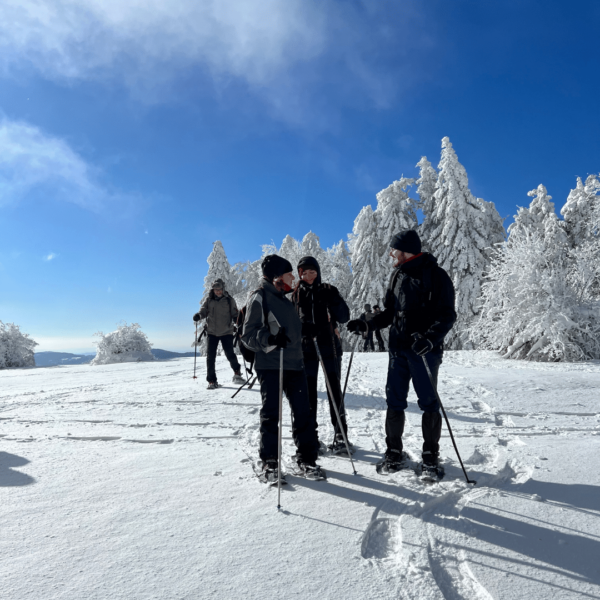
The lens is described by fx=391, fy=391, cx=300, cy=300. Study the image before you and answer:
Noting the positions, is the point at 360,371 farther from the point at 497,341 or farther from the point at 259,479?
the point at 259,479

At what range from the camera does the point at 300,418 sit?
327 centimetres

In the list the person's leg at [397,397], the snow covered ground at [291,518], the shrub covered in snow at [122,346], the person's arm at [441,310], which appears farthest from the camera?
the shrub covered in snow at [122,346]

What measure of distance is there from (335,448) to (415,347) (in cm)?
150

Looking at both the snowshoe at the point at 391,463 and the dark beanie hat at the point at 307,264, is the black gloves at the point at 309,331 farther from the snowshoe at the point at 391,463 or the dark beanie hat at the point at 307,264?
the snowshoe at the point at 391,463

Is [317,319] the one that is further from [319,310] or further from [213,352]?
[213,352]

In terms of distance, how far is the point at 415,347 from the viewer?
117 inches

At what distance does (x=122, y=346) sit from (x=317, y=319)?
72.2ft

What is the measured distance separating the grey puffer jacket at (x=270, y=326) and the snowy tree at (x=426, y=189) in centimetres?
2311

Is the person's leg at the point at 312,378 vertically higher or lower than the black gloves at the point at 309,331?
lower

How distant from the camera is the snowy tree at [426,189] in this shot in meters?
24.9

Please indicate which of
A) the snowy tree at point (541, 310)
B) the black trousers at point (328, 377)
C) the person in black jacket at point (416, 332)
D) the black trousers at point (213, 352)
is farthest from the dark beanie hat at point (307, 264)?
the snowy tree at point (541, 310)

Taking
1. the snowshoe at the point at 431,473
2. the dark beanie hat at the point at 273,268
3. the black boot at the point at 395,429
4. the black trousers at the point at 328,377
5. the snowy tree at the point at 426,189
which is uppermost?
the snowy tree at the point at 426,189

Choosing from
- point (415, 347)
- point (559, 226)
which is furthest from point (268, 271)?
point (559, 226)

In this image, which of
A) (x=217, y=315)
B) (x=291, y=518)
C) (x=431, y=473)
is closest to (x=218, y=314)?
(x=217, y=315)
